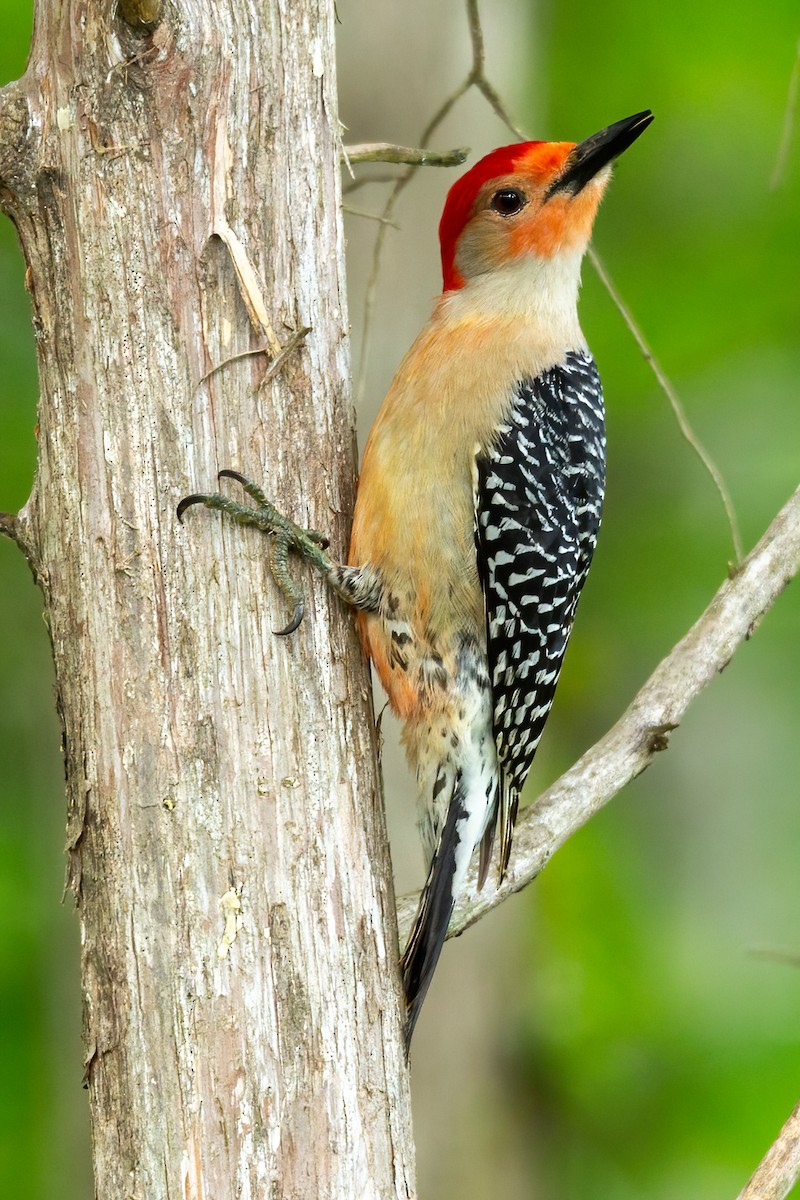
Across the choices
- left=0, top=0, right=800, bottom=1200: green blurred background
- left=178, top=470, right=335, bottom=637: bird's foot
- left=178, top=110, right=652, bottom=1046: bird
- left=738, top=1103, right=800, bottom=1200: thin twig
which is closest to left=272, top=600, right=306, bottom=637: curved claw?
left=178, top=470, right=335, bottom=637: bird's foot

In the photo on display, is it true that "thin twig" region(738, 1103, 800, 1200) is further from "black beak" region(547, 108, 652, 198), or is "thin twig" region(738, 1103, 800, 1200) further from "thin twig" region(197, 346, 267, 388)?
"black beak" region(547, 108, 652, 198)

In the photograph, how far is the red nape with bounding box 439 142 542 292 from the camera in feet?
10.9

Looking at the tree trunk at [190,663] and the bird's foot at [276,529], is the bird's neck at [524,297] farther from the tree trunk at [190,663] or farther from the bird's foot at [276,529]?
the bird's foot at [276,529]

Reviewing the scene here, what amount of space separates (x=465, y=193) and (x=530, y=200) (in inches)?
7.3

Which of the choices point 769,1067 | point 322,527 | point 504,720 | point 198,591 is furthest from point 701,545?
point 198,591

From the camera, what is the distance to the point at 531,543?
9.68 feet

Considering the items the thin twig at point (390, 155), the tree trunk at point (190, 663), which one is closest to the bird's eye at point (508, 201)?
the thin twig at point (390, 155)

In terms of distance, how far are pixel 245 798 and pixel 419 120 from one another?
3.77m

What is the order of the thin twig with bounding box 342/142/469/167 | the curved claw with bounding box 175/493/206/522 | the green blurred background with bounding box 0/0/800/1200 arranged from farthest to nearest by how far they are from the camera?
the green blurred background with bounding box 0/0/800/1200 → the thin twig with bounding box 342/142/469/167 → the curved claw with bounding box 175/493/206/522

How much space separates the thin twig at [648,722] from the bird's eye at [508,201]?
1137 millimetres

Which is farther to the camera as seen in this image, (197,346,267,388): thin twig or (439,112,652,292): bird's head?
(439,112,652,292): bird's head

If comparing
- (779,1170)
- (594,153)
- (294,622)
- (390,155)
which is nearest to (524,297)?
(594,153)

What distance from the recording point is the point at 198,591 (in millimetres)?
2160

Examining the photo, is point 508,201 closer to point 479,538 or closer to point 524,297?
point 524,297
